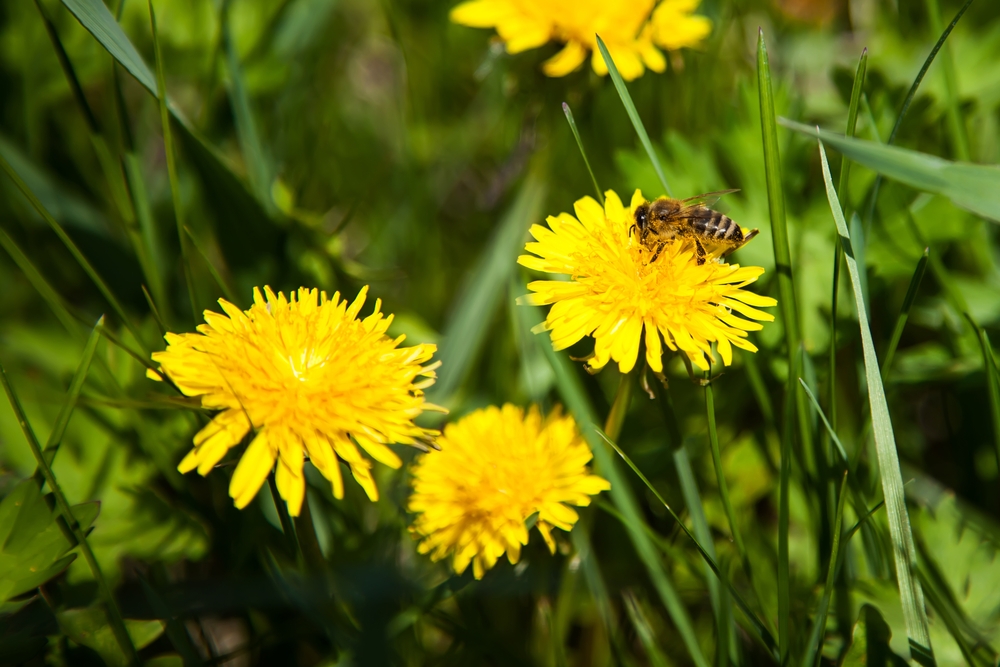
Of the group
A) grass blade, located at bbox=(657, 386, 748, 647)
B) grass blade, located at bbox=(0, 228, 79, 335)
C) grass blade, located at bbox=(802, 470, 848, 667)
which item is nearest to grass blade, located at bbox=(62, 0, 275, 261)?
grass blade, located at bbox=(0, 228, 79, 335)

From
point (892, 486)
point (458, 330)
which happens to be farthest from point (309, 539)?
point (892, 486)

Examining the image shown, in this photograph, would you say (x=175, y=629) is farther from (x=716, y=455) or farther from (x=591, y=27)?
(x=591, y=27)

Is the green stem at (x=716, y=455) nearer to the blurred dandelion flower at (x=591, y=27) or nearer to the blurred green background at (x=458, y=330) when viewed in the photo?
the blurred green background at (x=458, y=330)

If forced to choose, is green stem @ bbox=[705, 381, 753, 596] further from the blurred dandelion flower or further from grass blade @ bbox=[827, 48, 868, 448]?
the blurred dandelion flower

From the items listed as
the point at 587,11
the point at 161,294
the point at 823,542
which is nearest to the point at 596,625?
the point at 823,542

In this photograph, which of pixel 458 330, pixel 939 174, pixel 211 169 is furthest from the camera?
pixel 458 330

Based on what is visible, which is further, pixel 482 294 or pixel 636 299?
pixel 482 294

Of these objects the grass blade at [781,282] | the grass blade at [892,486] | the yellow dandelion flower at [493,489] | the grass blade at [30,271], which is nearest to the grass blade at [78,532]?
the grass blade at [30,271]
